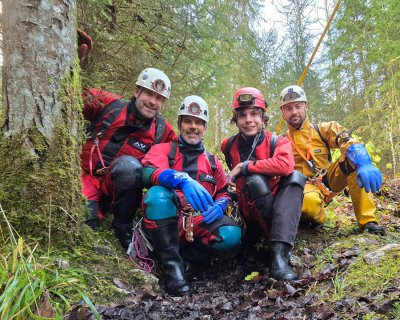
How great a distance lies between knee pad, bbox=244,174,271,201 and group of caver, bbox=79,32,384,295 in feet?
0.04

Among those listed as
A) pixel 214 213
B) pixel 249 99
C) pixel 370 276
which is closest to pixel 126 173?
pixel 214 213

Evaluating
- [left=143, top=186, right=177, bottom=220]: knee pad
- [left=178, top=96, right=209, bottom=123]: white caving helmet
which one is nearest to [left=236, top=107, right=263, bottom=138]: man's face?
[left=178, top=96, right=209, bottom=123]: white caving helmet

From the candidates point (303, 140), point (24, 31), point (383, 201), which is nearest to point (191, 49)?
point (303, 140)

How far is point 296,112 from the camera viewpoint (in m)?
4.75

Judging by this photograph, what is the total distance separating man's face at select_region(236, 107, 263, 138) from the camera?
4055 millimetres

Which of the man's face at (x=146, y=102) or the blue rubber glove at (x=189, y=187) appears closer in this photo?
the blue rubber glove at (x=189, y=187)

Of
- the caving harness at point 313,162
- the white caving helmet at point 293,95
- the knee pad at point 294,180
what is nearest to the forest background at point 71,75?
the white caving helmet at point 293,95

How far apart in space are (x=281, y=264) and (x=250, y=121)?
1777mm

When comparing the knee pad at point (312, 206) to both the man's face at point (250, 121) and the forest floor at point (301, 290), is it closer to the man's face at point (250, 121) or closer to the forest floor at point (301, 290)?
the forest floor at point (301, 290)

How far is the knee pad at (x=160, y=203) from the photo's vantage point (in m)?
3.41

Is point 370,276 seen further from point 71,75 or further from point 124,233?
point 71,75

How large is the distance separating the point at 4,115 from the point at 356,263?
333cm

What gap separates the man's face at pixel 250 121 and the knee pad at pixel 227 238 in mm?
1227

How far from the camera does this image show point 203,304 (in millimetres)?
2732
